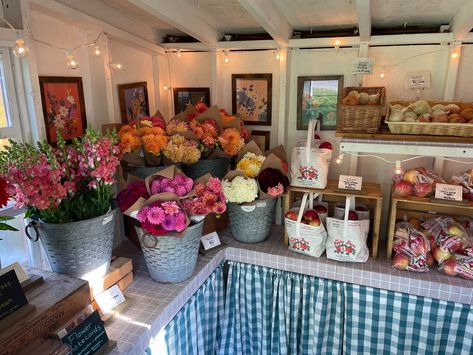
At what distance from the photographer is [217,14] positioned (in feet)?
6.46

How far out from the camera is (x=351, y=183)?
1.97 m

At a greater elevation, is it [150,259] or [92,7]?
[92,7]

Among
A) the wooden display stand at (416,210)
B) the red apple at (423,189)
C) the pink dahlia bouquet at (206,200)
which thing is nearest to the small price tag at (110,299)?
the pink dahlia bouquet at (206,200)

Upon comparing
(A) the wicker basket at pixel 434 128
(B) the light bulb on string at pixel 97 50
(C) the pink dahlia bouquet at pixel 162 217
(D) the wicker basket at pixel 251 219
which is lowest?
(D) the wicker basket at pixel 251 219

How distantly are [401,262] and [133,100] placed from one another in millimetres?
1854

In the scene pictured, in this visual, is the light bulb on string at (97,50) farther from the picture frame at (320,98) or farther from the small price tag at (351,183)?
the small price tag at (351,183)

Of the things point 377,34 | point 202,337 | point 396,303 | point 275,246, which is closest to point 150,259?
point 202,337

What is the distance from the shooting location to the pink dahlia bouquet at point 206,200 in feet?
5.09

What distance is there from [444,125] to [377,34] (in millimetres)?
761

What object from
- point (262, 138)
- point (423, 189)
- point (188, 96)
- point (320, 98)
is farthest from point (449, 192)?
point (188, 96)

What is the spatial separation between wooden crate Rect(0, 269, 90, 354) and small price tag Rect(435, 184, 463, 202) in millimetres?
1730

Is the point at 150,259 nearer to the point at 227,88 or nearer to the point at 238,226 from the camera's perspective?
the point at 238,226

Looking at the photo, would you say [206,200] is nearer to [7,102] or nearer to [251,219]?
[251,219]

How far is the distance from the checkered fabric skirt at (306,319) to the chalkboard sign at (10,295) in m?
0.68
